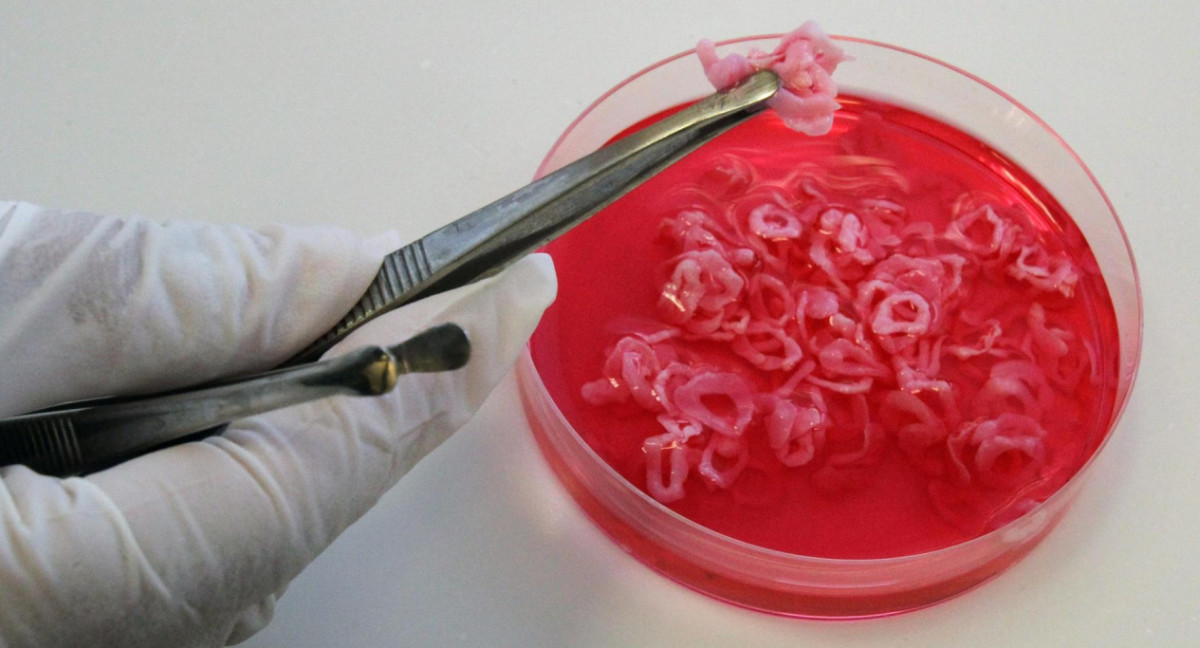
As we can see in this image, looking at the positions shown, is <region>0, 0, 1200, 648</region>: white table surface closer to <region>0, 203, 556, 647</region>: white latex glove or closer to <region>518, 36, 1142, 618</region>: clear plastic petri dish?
<region>518, 36, 1142, 618</region>: clear plastic petri dish

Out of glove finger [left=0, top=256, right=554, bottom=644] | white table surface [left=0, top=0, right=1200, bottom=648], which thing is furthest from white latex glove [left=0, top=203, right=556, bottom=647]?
white table surface [left=0, top=0, right=1200, bottom=648]

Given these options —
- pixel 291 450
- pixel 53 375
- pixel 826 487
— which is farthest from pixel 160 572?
pixel 826 487

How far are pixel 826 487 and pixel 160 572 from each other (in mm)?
996

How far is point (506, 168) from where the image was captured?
192 cm

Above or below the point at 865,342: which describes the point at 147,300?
below

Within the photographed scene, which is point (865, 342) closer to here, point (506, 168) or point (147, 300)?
point (506, 168)

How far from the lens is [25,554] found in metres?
1.09

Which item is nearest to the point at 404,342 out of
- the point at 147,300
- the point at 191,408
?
the point at 191,408

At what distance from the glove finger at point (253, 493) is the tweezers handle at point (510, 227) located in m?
0.03

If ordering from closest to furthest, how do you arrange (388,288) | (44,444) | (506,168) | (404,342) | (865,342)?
(404,342) → (44,444) → (388,288) → (865,342) → (506,168)

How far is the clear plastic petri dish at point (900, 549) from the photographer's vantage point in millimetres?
1393

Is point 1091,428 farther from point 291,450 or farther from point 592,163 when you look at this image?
point 291,450

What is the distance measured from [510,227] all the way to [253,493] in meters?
0.48

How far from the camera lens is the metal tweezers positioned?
0.99m
